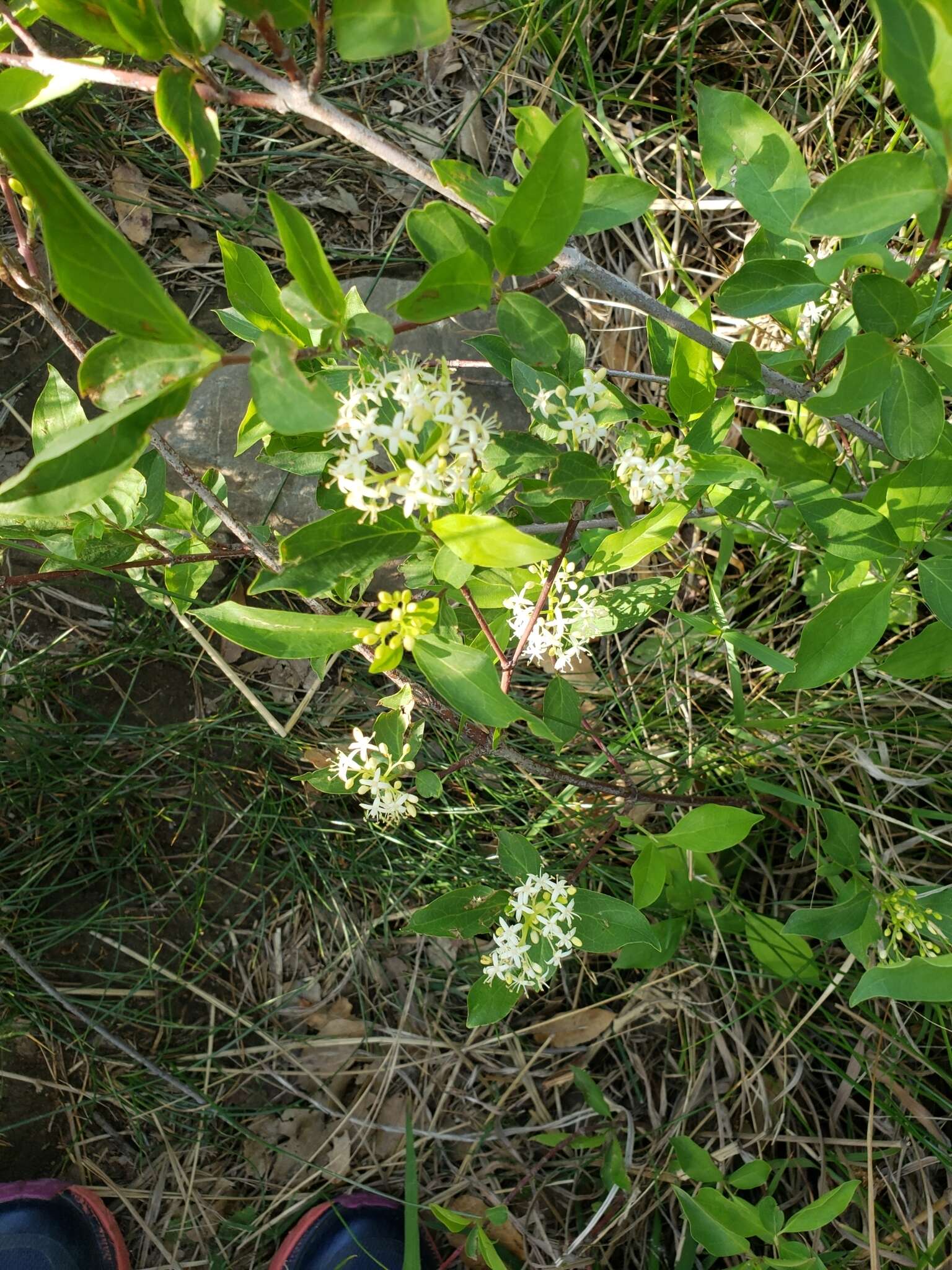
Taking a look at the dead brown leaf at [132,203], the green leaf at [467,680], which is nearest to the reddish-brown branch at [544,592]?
the green leaf at [467,680]

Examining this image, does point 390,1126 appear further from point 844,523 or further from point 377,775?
point 844,523

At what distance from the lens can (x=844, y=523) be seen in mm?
1356

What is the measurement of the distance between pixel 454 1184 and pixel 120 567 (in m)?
1.83

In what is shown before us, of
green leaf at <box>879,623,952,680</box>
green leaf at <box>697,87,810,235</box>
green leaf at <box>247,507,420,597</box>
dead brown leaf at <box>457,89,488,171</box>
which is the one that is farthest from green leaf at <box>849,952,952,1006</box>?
dead brown leaf at <box>457,89,488,171</box>

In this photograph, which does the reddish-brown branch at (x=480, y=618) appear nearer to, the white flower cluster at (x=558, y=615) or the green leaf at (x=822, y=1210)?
the white flower cluster at (x=558, y=615)

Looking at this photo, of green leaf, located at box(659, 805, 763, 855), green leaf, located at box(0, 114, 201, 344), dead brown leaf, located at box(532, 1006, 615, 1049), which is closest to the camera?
green leaf, located at box(0, 114, 201, 344)

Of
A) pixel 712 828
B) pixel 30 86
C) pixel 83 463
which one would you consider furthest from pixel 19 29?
pixel 712 828

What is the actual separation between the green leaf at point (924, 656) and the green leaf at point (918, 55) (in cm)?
84

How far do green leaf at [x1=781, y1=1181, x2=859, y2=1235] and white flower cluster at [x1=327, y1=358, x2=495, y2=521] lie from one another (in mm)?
1437

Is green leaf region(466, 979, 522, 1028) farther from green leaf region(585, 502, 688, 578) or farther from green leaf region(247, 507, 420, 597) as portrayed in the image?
green leaf region(247, 507, 420, 597)

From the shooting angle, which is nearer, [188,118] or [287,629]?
[188,118]

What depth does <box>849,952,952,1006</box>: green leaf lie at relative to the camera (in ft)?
4.21

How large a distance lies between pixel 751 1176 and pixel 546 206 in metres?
1.82

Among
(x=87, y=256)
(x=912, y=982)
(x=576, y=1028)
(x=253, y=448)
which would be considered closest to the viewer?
(x=87, y=256)
